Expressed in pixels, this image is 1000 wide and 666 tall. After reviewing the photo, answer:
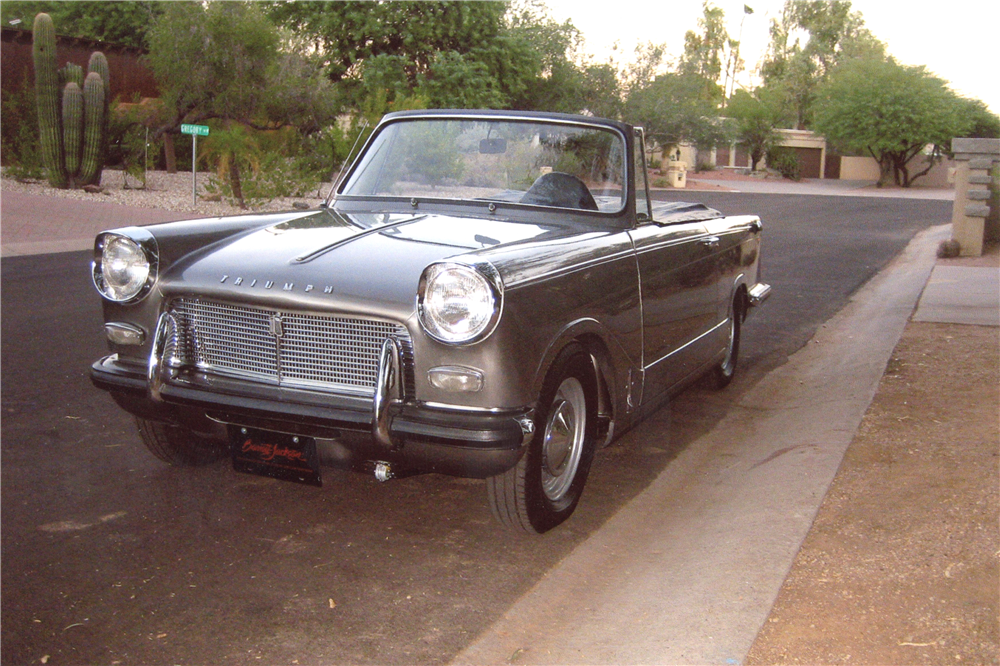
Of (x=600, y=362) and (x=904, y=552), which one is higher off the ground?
(x=600, y=362)

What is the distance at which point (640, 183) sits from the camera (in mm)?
4711

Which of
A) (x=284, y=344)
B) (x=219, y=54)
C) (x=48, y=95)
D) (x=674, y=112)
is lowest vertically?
(x=284, y=344)

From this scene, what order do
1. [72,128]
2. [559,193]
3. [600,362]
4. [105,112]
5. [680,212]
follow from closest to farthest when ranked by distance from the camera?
1. [600,362]
2. [559,193]
3. [680,212]
4. [72,128]
5. [105,112]

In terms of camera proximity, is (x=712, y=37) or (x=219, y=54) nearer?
(x=219, y=54)

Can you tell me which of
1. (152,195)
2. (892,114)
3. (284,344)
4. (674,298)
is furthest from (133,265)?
(892,114)

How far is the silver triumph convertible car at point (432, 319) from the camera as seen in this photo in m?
3.23

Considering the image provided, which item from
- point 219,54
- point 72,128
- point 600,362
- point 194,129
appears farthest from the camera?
point 219,54

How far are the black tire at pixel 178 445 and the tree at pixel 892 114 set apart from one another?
5055 centimetres

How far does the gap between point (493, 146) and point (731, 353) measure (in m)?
2.53

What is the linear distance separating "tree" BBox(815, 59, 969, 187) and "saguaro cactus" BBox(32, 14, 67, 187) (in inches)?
1630

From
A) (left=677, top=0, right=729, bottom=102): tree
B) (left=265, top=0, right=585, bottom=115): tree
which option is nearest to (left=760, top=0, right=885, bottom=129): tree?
(left=677, top=0, right=729, bottom=102): tree

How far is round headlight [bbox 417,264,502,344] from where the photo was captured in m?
3.20

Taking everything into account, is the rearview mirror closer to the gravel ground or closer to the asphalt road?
the asphalt road

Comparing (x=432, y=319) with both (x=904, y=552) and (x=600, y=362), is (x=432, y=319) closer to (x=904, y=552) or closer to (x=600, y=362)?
(x=600, y=362)
